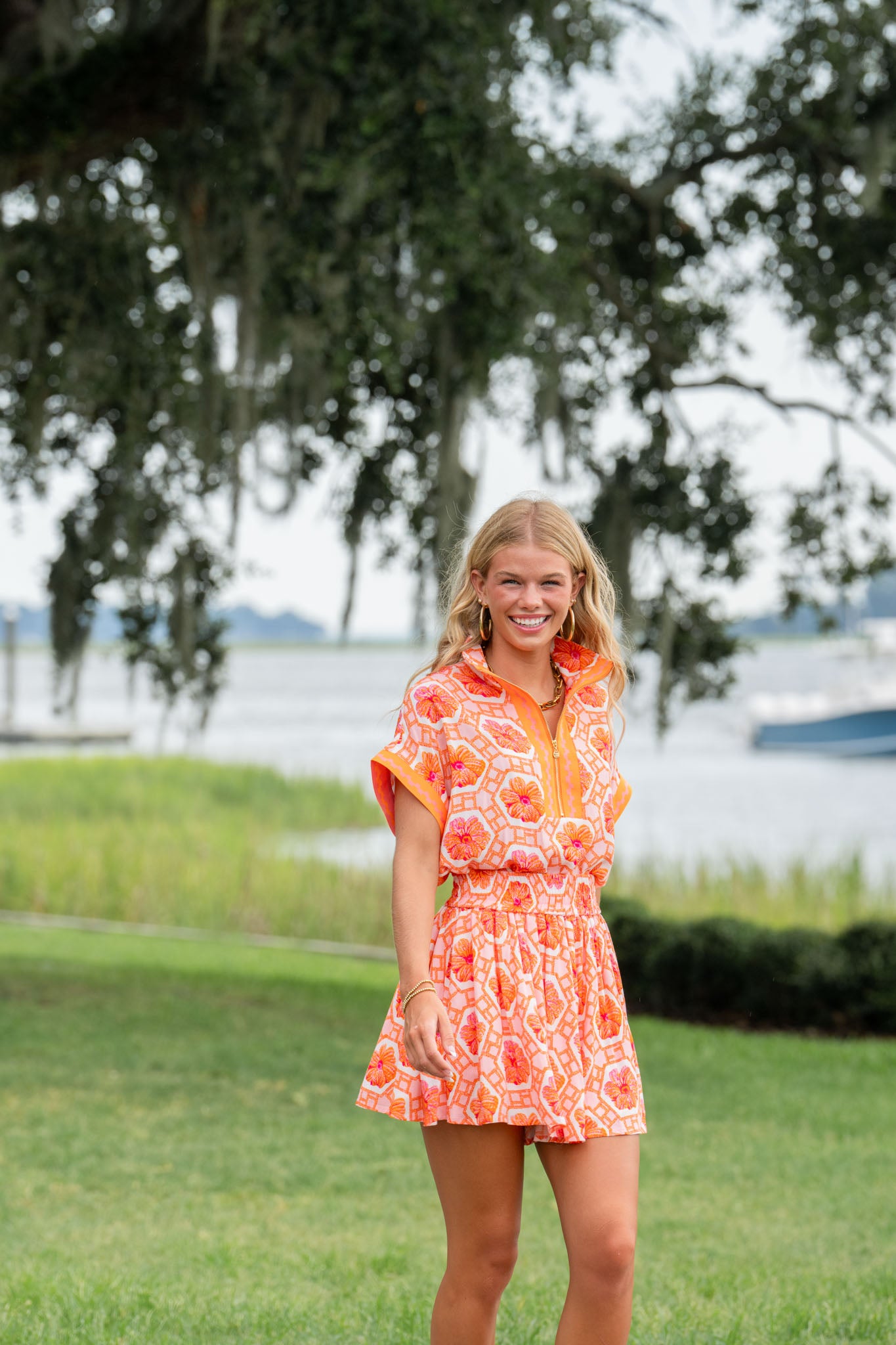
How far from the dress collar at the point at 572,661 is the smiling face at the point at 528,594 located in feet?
0.22

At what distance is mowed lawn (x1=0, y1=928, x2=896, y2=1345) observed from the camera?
3488 millimetres

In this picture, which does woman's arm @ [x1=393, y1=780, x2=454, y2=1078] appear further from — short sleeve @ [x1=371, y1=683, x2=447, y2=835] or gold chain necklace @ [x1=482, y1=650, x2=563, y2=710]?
gold chain necklace @ [x1=482, y1=650, x2=563, y2=710]

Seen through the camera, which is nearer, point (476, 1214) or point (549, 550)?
point (476, 1214)

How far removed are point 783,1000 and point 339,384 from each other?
4463 mm

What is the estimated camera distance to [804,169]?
7.93m

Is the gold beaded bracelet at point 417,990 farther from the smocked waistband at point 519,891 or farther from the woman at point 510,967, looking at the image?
the smocked waistband at point 519,891

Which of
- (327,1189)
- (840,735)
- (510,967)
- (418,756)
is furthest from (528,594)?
(840,735)

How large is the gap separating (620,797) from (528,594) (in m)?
0.37

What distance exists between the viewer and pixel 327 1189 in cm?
489

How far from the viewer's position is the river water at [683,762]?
17.6 meters

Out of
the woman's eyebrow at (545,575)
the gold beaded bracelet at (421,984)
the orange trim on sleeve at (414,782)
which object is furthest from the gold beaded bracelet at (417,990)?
the woman's eyebrow at (545,575)

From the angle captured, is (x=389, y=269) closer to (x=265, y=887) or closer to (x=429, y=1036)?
(x=429, y=1036)

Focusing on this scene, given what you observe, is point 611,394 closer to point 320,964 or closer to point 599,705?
point 320,964

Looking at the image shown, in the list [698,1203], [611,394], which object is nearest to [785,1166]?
[698,1203]
